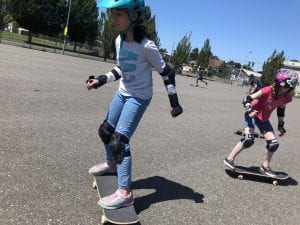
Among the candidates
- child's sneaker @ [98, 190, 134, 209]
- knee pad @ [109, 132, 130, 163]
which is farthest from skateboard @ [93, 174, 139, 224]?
knee pad @ [109, 132, 130, 163]

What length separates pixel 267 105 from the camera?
5934 millimetres

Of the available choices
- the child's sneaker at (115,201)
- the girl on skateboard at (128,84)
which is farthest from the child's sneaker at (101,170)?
the child's sneaker at (115,201)

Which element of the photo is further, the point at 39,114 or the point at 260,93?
the point at 39,114

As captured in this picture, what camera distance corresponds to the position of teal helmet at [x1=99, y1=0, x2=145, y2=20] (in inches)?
137

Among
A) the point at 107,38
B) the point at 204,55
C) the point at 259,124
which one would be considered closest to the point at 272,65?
the point at 204,55

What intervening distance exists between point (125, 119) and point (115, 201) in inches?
31.2

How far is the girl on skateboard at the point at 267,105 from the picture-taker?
5.64m

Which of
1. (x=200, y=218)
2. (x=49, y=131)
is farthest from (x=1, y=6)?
(x=200, y=218)

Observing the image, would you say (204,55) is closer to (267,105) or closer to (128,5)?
(267,105)

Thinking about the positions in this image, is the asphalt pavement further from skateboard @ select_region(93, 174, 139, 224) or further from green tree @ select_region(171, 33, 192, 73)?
green tree @ select_region(171, 33, 192, 73)

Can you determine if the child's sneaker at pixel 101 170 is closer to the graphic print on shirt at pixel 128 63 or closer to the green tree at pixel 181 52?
the graphic print on shirt at pixel 128 63

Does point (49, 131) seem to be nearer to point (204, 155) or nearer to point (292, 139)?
point (204, 155)

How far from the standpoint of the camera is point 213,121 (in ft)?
38.0

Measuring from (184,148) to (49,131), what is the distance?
245 centimetres
